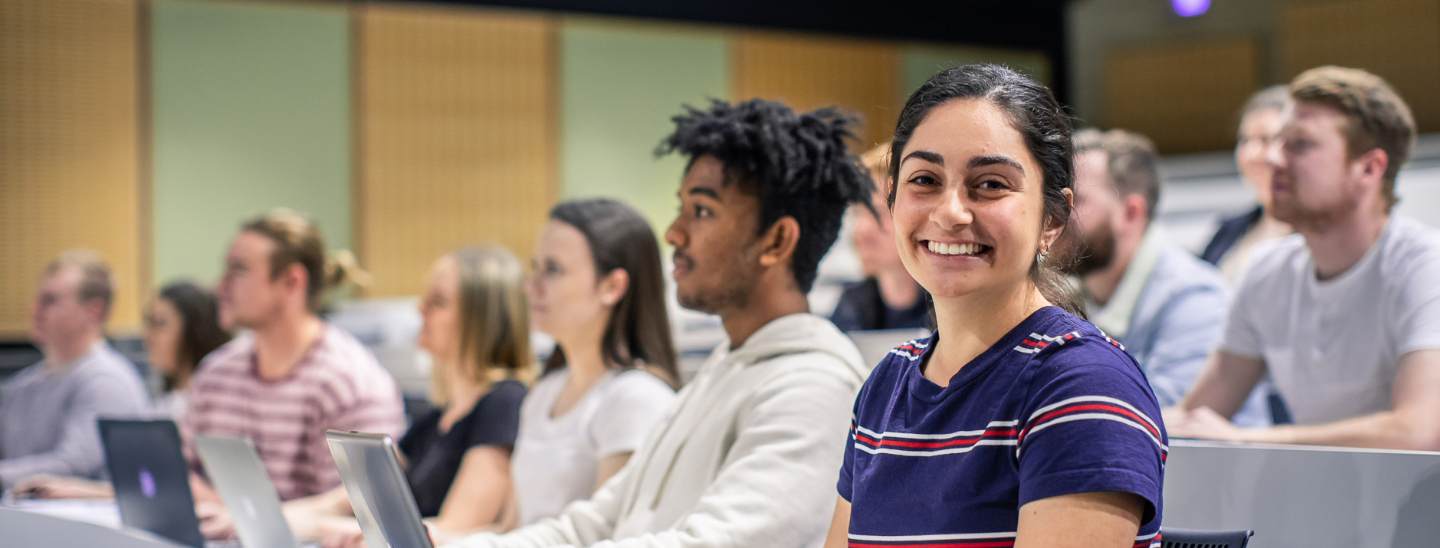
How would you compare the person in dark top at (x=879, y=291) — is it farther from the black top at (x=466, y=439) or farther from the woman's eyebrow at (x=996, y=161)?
the woman's eyebrow at (x=996, y=161)

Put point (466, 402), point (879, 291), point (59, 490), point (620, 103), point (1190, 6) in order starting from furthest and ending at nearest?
point (1190, 6) < point (620, 103) < point (879, 291) < point (59, 490) < point (466, 402)

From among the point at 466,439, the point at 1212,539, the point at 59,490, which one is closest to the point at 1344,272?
the point at 1212,539

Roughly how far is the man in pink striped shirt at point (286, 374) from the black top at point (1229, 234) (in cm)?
263

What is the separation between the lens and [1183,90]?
24.5ft

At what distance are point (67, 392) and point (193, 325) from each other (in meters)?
0.47

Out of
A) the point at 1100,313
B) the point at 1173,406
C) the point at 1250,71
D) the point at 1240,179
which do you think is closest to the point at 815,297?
the point at 1100,313

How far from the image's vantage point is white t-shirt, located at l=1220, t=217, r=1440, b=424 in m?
1.96

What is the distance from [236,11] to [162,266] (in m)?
1.38

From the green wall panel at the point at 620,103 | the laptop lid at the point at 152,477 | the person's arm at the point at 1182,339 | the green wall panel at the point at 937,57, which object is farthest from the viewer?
the green wall panel at the point at 937,57

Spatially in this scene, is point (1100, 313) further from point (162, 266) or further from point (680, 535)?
point (162, 266)

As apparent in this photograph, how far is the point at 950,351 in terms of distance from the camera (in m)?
1.12

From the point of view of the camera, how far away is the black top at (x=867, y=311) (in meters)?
3.26

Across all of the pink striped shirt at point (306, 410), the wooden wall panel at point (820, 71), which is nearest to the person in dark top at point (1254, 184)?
the pink striped shirt at point (306, 410)

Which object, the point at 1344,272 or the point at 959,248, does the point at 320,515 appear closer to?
the point at 959,248
